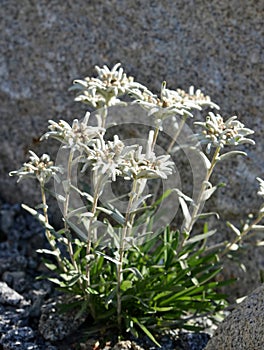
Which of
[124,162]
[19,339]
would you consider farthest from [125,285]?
[124,162]

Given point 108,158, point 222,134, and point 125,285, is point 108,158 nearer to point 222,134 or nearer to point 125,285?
point 222,134

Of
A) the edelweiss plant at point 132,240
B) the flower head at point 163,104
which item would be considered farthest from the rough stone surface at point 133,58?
the flower head at point 163,104

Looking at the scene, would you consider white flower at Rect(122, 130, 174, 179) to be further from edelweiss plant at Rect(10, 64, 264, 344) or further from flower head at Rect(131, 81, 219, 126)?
flower head at Rect(131, 81, 219, 126)

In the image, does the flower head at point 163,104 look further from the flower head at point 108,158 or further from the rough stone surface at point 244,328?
the rough stone surface at point 244,328

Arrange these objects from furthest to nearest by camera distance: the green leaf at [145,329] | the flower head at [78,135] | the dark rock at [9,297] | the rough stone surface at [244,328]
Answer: the dark rock at [9,297], the green leaf at [145,329], the rough stone surface at [244,328], the flower head at [78,135]

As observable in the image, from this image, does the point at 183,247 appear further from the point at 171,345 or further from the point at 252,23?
the point at 252,23

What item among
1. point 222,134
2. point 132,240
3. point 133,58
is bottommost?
point 132,240
